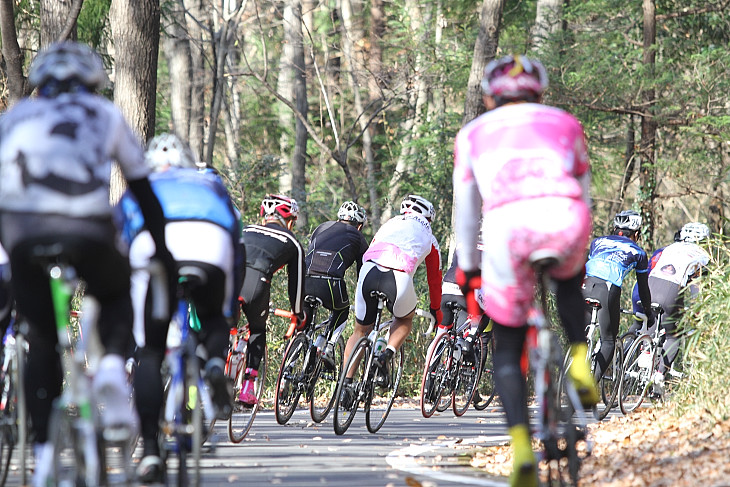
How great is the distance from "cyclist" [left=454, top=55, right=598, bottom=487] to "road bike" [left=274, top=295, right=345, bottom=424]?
5491mm

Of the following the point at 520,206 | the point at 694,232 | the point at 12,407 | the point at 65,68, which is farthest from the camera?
the point at 694,232

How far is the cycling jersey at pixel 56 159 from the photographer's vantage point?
461cm

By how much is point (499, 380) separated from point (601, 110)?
17823 millimetres

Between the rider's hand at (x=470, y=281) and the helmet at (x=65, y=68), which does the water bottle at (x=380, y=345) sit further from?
the helmet at (x=65, y=68)

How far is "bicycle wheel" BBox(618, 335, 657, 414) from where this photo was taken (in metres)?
12.9

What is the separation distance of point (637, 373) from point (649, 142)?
1093 centimetres

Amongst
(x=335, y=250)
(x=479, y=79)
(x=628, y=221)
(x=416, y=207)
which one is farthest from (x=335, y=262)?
(x=479, y=79)

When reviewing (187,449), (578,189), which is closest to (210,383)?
(187,449)

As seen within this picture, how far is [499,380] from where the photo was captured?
5359mm

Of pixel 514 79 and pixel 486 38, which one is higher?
pixel 486 38

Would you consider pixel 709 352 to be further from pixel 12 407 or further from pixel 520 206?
pixel 12 407

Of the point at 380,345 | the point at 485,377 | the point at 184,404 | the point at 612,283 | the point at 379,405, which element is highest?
the point at 612,283

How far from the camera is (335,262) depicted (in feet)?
37.8

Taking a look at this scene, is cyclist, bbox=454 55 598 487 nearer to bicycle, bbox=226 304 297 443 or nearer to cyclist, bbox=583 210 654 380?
bicycle, bbox=226 304 297 443
